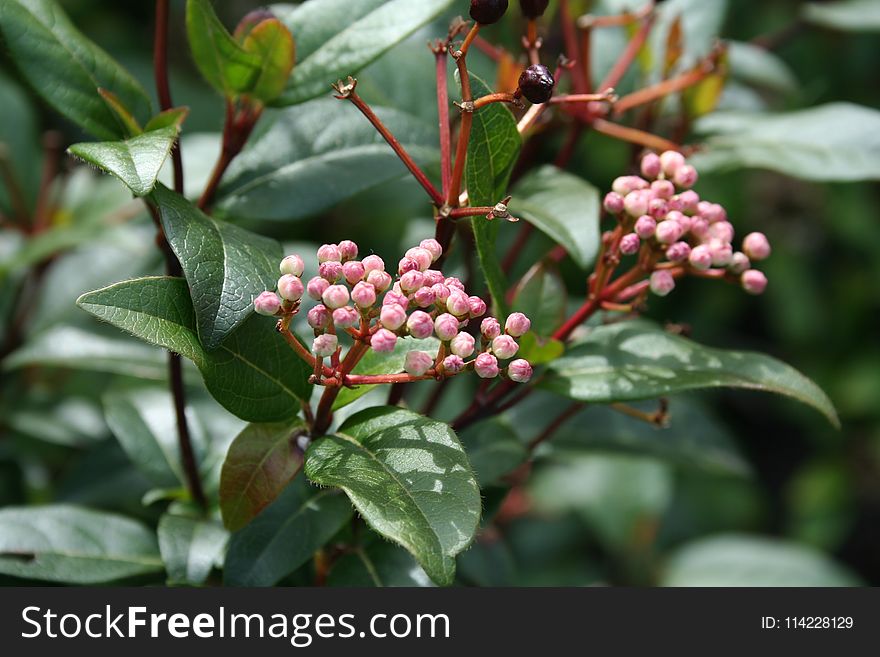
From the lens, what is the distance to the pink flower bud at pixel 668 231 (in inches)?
45.3

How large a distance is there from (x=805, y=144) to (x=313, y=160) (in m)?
0.90

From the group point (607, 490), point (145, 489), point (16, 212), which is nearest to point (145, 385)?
point (145, 489)

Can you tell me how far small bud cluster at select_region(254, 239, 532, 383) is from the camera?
990mm

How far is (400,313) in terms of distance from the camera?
0.98m

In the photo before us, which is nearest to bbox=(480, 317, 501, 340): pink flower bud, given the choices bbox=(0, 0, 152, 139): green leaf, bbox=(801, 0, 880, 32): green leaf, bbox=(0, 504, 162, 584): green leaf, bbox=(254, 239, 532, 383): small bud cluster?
bbox=(254, 239, 532, 383): small bud cluster

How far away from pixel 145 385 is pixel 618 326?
101cm

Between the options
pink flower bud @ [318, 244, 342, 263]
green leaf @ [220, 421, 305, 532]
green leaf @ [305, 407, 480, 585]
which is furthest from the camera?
green leaf @ [220, 421, 305, 532]

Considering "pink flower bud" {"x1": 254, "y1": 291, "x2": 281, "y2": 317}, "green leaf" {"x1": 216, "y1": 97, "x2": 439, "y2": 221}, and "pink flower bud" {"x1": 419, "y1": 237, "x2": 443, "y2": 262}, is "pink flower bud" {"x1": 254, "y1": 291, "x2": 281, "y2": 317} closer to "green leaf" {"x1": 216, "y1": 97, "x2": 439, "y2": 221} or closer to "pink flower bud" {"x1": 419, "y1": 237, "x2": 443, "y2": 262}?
"pink flower bud" {"x1": 419, "y1": 237, "x2": 443, "y2": 262}

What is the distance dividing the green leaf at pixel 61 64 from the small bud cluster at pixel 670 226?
2.18 ft

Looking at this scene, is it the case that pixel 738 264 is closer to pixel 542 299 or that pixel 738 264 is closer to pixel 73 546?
pixel 542 299

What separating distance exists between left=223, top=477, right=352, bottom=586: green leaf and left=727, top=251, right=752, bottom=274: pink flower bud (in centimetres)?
59

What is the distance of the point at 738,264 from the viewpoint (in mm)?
1243

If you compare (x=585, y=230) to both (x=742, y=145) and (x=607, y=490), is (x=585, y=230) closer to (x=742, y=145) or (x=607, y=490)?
(x=742, y=145)

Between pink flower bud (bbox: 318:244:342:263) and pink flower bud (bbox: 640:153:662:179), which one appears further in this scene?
pink flower bud (bbox: 640:153:662:179)
